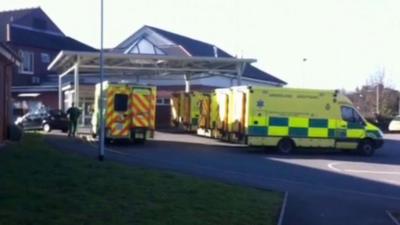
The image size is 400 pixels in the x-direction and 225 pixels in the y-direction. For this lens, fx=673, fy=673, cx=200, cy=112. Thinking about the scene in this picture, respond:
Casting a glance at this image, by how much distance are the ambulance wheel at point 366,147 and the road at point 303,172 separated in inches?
13.5

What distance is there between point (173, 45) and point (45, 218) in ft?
168

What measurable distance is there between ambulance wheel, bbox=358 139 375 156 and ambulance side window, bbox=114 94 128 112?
9.92 m

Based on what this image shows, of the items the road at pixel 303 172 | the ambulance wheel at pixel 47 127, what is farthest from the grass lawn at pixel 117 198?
the ambulance wheel at pixel 47 127

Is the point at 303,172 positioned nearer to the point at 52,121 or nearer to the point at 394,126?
the point at 52,121

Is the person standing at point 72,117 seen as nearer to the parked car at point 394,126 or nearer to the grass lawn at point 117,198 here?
the grass lawn at point 117,198

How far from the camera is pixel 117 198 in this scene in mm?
11359

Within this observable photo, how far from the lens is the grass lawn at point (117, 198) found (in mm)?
9625

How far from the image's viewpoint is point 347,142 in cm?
2759

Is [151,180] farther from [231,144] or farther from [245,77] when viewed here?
[245,77]

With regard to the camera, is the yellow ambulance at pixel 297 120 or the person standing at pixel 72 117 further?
the person standing at pixel 72 117

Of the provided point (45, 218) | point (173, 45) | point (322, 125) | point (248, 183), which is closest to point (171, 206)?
point (45, 218)

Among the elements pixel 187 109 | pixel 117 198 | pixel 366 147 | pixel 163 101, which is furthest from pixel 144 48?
pixel 117 198

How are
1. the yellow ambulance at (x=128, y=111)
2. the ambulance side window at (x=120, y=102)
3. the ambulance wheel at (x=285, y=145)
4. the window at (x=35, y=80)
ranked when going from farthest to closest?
the window at (x=35, y=80) < the ambulance side window at (x=120, y=102) < the yellow ambulance at (x=128, y=111) < the ambulance wheel at (x=285, y=145)

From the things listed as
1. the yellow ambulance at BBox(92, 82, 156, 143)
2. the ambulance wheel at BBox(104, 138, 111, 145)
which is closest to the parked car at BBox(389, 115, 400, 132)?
the yellow ambulance at BBox(92, 82, 156, 143)
